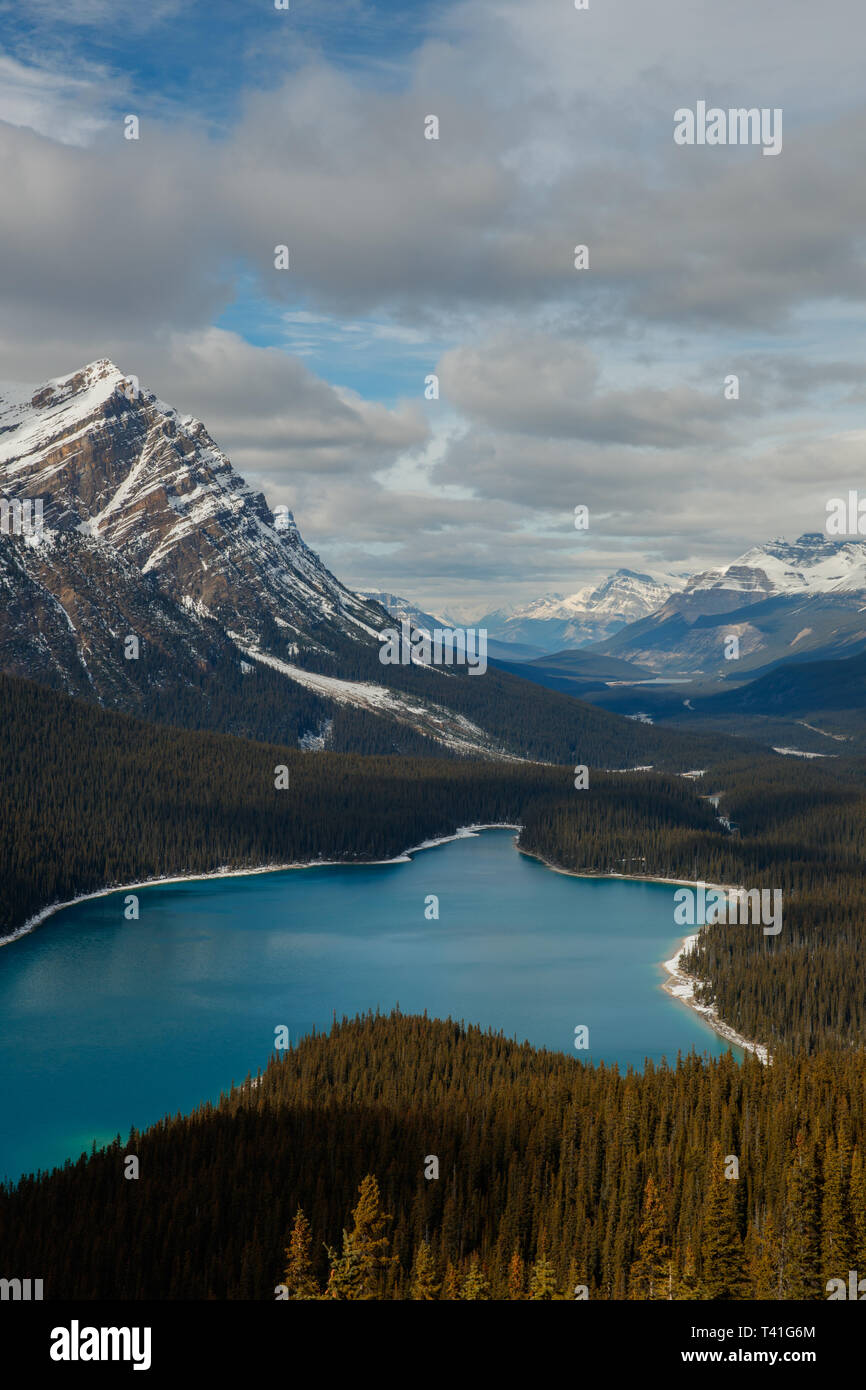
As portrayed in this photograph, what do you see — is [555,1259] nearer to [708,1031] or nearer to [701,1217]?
[701,1217]

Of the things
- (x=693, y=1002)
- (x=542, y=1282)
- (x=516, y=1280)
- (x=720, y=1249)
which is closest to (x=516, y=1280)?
(x=516, y=1280)

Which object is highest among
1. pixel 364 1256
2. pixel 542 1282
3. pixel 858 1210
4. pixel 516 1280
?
pixel 858 1210

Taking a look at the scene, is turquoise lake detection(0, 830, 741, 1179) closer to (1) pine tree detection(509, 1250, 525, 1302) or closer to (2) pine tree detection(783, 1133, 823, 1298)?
(1) pine tree detection(509, 1250, 525, 1302)

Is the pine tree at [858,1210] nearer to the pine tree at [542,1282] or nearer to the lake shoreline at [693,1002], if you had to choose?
the pine tree at [542,1282]

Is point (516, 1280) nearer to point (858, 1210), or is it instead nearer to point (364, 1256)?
point (364, 1256)

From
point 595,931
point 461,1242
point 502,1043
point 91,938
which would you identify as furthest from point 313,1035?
point 595,931

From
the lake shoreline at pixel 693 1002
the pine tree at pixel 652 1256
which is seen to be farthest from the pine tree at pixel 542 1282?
the lake shoreline at pixel 693 1002

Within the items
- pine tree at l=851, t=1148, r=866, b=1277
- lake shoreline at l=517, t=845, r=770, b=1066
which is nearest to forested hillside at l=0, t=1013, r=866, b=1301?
pine tree at l=851, t=1148, r=866, b=1277
